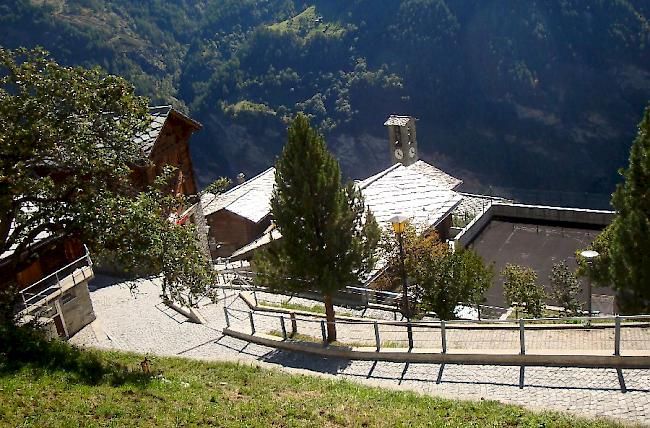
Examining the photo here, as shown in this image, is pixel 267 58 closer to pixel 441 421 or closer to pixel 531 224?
pixel 531 224

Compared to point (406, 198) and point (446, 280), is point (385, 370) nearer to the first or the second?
point (446, 280)

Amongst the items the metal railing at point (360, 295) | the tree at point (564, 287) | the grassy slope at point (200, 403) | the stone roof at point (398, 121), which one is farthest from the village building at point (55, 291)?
the stone roof at point (398, 121)

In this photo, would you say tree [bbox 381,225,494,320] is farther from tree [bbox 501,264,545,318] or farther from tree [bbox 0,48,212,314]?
tree [bbox 0,48,212,314]

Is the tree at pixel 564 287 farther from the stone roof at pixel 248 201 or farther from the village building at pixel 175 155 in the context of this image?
the stone roof at pixel 248 201

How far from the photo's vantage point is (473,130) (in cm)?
10344

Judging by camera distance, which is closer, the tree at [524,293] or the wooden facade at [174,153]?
the tree at [524,293]

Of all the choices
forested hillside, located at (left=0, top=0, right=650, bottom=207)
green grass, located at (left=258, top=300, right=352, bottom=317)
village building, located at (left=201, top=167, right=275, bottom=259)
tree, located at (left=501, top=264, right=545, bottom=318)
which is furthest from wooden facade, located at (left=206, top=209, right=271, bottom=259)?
forested hillside, located at (left=0, top=0, right=650, bottom=207)

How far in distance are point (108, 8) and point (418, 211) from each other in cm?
11368

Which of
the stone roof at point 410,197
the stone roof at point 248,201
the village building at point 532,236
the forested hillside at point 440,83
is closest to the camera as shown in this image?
the village building at point 532,236

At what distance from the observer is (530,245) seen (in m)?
26.5

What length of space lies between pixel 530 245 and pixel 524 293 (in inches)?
291

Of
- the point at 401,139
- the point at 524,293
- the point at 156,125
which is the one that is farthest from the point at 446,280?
the point at 401,139

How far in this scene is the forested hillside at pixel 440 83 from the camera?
100000 millimetres

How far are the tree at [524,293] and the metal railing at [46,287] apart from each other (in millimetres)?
12054
